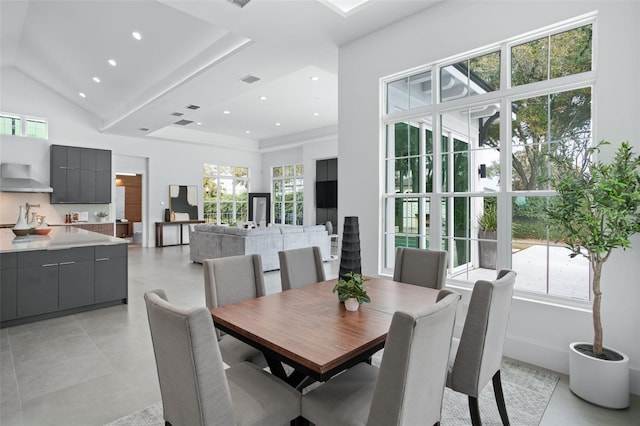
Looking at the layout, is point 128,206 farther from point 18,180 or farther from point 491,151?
point 491,151

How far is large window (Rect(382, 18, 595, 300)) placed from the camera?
2664 mm

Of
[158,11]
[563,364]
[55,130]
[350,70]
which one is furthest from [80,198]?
[563,364]

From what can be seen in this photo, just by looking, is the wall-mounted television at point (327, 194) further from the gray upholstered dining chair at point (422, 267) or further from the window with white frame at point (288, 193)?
the gray upholstered dining chair at point (422, 267)

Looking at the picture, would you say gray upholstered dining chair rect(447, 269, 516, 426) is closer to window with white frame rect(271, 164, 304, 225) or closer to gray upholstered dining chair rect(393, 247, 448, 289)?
gray upholstered dining chair rect(393, 247, 448, 289)

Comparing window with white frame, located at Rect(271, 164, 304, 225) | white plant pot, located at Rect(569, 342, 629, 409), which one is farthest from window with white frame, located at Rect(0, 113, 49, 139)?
white plant pot, located at Rect(569, 342, 629, 409)

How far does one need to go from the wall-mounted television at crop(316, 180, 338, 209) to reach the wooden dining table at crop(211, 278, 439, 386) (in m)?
8.06

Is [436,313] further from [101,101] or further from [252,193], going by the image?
[252,193]

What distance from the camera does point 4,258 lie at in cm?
351

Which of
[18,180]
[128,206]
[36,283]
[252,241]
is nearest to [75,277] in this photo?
[36,283]

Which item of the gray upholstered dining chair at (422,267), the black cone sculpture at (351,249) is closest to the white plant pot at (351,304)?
the black cone sculpture at (351,249)

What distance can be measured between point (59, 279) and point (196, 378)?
12.4 ft

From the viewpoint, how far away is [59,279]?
3.85 metres

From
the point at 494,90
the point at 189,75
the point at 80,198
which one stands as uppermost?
the point at 189,75

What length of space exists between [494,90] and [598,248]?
5.37ft
